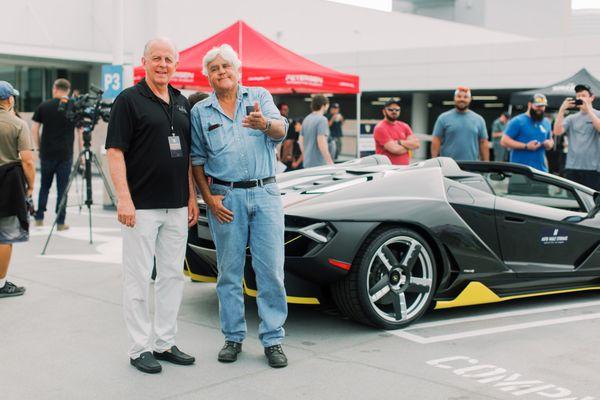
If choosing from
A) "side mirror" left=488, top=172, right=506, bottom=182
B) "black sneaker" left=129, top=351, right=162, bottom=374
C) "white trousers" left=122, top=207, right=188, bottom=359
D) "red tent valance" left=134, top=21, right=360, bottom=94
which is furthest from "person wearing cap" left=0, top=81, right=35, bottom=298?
"red tent valance" left=134, top=21, right=360, bottom=94

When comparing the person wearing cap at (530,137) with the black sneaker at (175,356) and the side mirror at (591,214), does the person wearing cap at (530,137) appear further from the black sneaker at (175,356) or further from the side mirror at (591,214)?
the black sneaker at (175,356)

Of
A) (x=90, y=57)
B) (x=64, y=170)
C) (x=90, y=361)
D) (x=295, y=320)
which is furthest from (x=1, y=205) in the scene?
(x=90, y=57)

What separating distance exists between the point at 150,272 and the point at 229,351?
65 centimetres

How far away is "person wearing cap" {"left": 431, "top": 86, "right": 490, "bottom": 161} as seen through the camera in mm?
7902

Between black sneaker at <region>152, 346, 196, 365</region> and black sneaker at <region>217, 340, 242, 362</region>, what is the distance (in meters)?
0.16

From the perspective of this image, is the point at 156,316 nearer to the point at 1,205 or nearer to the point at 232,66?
the point at 232,66

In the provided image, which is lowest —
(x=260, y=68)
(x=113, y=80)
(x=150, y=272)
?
(x=150, y=272)

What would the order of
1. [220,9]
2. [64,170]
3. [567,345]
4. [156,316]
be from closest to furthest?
1. [156,316]
2. [567,345]
3. [64,170]
4. [220,9]

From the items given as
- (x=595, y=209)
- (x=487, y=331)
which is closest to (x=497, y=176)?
(x=595, y=209)

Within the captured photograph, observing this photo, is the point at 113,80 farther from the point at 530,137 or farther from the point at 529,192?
the point at 529,192

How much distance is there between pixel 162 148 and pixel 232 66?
61 centimetres

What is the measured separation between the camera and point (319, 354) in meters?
4.43

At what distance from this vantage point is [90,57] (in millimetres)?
24156

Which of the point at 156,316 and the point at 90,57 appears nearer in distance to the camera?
the point at 156,316
